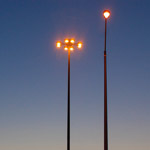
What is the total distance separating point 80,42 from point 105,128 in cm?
704

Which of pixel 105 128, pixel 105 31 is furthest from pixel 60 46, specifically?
pixel 105 128

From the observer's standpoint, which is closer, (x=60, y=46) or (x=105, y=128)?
(x=105, y=128)

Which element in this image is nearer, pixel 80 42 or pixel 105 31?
pixel 105 31

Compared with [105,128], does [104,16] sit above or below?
above

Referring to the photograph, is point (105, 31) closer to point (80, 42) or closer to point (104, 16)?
point (104, 16)

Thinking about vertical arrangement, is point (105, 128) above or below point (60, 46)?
below

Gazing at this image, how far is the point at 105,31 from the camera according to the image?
58.4 ft

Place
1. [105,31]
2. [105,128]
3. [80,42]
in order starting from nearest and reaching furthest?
1. [105,128]
2. [105,31]
3. [80,42]

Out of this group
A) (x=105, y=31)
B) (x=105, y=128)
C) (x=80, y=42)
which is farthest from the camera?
(x=80, y=42)

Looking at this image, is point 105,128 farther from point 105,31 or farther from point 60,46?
point 60,46

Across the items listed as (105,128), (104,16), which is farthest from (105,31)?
(105,128)

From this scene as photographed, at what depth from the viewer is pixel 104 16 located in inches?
687

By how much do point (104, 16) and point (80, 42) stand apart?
4.88 meters

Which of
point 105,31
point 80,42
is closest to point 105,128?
point 105,31
